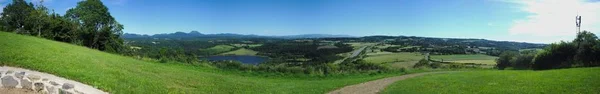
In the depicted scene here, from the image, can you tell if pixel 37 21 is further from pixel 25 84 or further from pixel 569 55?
pixel 569 55

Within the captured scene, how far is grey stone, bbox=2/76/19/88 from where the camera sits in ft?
64.6

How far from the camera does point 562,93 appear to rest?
25438 mm

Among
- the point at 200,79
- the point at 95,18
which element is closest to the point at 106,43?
the point at 95,18

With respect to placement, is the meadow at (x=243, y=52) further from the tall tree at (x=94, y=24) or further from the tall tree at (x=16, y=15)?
the tall tree at (x=16, y=15)

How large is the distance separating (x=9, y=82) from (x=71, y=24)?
6457cm

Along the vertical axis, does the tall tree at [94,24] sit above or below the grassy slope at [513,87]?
above

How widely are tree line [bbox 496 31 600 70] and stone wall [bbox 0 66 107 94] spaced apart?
233ft

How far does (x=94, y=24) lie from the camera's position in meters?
83.9

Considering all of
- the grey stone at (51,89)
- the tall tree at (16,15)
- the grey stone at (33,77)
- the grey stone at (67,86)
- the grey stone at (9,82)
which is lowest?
the grey stone at (51,89)

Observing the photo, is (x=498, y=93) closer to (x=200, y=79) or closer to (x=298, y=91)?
(x=298, y=91)

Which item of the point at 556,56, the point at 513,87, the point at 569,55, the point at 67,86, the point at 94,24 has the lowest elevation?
the point at 513,87

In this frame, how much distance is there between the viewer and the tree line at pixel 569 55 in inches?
2768

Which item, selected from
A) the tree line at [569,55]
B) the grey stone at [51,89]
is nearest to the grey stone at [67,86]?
the grey stone at [51,89]

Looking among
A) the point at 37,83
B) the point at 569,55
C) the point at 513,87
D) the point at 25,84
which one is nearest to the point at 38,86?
the point at 37,83
